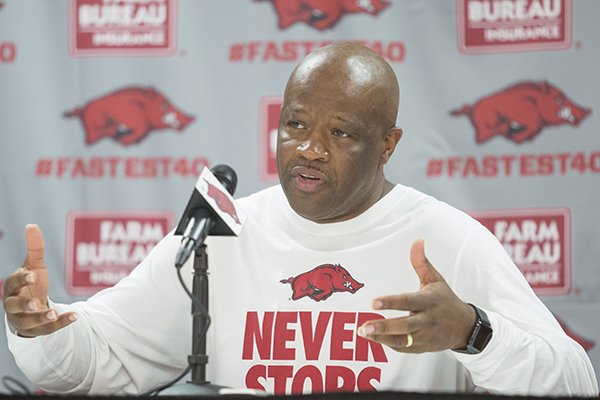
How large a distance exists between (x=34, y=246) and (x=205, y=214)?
0.36 m

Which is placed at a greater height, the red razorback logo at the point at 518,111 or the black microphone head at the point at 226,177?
the red razorback logo at the point at 518,111

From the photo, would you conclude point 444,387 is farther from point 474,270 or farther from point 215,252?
point 215,252

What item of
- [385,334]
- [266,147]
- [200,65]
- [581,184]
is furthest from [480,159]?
[385,334]

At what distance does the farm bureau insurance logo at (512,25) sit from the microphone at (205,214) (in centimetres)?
161

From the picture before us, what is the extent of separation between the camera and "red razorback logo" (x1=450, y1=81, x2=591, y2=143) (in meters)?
3.11

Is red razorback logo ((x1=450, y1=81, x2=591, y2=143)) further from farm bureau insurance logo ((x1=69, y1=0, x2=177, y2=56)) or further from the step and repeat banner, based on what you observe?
farm bureau insurance logo ((x1=69, y1=0, x2=177, y2=56))

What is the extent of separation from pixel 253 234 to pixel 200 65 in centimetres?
112

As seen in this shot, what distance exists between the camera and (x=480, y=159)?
3.13m

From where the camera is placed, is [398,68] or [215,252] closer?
[215,252]

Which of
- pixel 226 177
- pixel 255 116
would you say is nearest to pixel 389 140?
pixel 226 177

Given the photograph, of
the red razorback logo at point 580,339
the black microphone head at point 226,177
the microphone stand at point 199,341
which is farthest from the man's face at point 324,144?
the red razorback logo at point 580,339

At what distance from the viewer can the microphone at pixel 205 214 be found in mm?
1724

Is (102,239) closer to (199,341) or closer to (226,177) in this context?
(226,177)

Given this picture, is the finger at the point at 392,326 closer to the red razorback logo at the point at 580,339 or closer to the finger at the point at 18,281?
the finger at the point at 18,281
